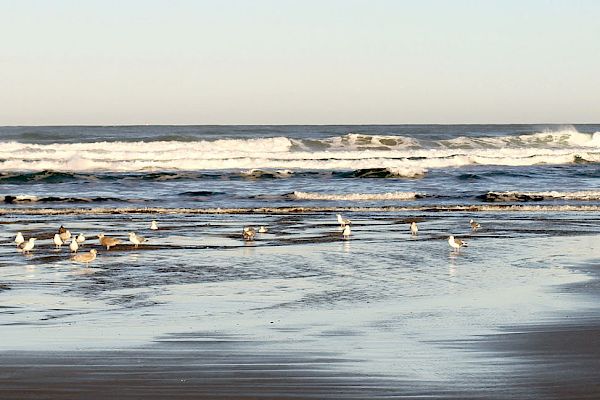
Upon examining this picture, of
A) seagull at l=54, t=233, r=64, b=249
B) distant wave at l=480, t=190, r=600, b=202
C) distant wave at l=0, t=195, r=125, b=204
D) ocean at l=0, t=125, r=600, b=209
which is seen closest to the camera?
seagull at l=54, t=233, r=64, b=249

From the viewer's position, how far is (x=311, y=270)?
12.9 metres

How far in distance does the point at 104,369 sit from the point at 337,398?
1.60 metres

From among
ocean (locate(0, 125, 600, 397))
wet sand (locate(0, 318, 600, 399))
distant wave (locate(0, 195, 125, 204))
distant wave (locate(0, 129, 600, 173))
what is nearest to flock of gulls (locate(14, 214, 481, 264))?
ocean (locate(0, 125, 600, 397))

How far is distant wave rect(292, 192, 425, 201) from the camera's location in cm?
2917

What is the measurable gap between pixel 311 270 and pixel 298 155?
144ft

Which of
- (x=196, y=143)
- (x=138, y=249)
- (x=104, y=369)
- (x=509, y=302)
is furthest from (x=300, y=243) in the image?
(x=196, y=143)

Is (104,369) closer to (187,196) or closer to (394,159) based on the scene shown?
(187,196)

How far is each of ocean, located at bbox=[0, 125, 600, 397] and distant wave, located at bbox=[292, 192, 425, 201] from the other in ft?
0.32

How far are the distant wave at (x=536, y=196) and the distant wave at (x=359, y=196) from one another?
185 centimetres

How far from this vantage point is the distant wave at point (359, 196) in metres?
29.2

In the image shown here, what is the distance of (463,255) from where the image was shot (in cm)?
1477

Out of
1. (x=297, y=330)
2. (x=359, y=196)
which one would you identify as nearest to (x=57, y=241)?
(x=297, y=330)

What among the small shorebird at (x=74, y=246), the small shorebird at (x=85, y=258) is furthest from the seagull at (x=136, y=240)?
the small shorebird at (x=85, y=258)

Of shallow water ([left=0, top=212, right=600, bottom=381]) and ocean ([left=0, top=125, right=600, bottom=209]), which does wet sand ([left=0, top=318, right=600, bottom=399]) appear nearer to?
shallow water ([left=0, top=212, right=600, bottom=381])
